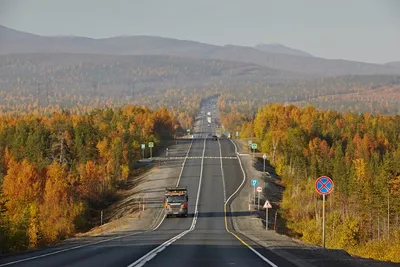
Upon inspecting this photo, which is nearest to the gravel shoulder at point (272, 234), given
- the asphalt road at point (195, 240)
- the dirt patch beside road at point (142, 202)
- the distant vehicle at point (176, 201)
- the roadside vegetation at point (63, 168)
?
the asphalt road at point (195, 240)

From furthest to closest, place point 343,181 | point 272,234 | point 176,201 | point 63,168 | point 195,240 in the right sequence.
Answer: point 63,168 → point 343,181 → point 176,201 → point 272,234 → point 195,240

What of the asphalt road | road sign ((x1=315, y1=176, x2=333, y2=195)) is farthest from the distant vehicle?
road sign ((x1=315, y1=176, x2=333, y2=195))

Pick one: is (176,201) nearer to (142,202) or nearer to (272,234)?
(142,202)

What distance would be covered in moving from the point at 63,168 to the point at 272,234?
255ft

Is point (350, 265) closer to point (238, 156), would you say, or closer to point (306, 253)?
point (306, 253)

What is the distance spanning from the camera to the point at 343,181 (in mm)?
116188

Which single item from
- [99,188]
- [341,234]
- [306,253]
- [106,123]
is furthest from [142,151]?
[306,253]

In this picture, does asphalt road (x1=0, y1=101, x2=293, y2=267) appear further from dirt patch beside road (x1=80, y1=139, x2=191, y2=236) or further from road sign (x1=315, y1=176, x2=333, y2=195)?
road sign (x1=315, y1=176, x2=333, y2=195)

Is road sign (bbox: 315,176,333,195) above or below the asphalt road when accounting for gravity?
above

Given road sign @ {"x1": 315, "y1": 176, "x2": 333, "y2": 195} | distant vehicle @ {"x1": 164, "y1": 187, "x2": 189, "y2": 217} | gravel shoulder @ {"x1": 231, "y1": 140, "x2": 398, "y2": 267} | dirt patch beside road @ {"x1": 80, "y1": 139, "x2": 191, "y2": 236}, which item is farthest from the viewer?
distant vehicle @ {"x1": 164, "y1": 187, "x2": 189, "y2": 217}

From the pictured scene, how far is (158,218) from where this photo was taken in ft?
241

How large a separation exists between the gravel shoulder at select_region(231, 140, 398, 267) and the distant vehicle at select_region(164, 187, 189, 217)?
17.8 feet

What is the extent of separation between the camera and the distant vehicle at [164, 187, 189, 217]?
69125mm

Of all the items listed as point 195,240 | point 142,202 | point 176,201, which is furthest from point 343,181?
point 195,240
